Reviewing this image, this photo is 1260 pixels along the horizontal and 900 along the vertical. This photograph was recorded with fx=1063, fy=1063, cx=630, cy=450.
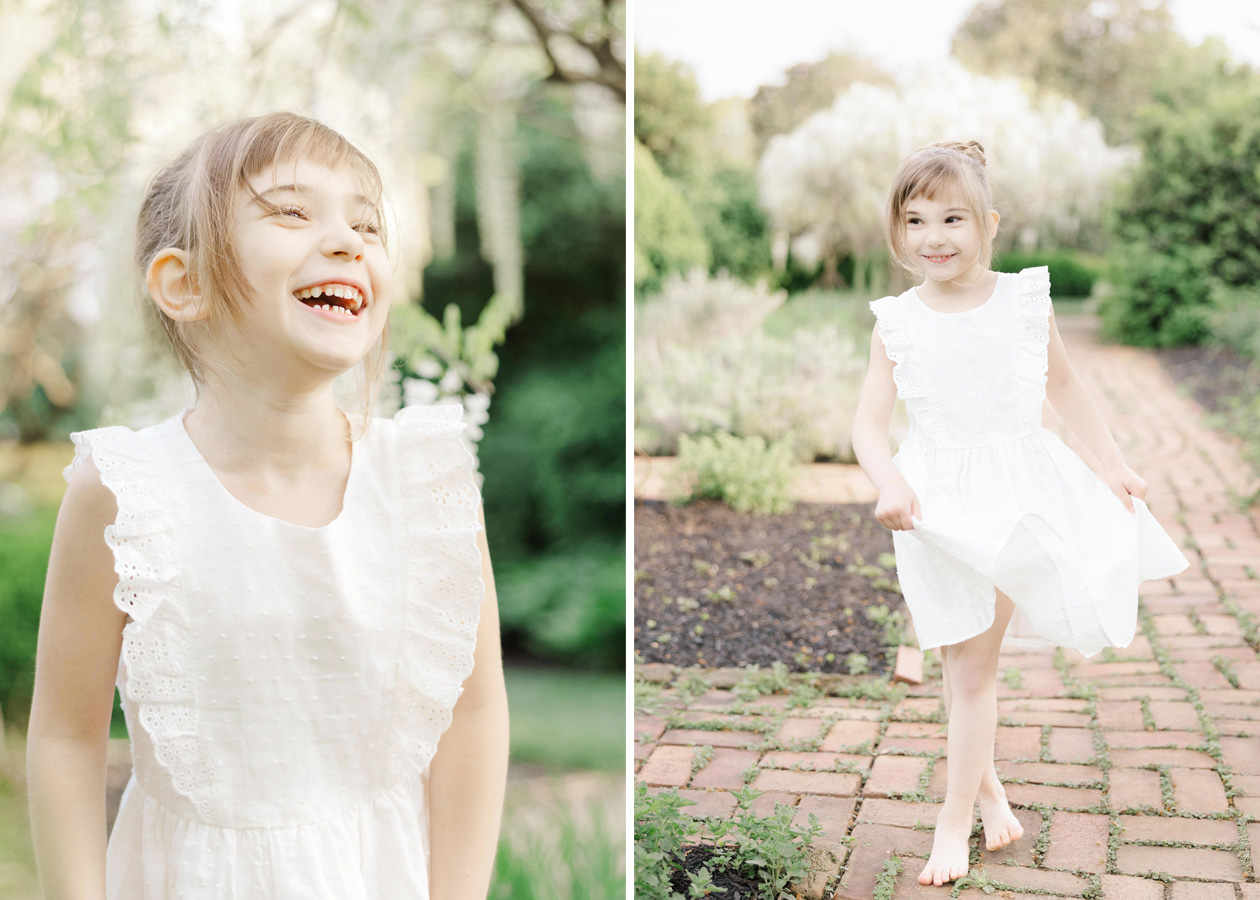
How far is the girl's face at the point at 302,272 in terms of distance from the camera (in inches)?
46.4

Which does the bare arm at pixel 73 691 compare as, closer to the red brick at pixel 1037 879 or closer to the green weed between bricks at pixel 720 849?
the green weed between bricks at pixel 720 849

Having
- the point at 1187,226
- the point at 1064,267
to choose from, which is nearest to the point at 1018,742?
the point at 1064,267

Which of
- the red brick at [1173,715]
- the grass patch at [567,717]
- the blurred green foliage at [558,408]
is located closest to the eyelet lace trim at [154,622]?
the red brick at [1173,715]

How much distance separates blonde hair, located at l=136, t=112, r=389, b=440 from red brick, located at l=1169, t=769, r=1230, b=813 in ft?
7.05

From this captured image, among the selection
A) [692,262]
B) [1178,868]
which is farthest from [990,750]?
[692,262]

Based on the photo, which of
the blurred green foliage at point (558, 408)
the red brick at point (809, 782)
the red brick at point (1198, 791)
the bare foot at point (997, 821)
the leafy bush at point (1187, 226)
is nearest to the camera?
the bare foot at point (997, 821)

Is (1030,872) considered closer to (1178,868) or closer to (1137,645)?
(1178,868)

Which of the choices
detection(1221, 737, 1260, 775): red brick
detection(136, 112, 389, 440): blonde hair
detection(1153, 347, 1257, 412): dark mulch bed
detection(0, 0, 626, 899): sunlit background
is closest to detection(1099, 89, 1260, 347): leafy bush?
detection(1153, 347, 1257, 412): dark mulch bed

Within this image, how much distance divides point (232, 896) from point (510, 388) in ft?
11.1

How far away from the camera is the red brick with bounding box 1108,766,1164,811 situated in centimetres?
236

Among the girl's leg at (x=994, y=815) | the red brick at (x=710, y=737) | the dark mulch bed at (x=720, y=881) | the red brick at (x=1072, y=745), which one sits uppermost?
the girl's leg at (x=994, y=815)

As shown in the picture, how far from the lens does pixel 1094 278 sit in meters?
6.59

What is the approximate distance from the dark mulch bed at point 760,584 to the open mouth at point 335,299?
2.48 meters

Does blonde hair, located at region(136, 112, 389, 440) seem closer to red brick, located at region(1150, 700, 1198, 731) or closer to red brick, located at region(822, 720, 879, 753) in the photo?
red brick, located at region(822, 720, 879, 753)
